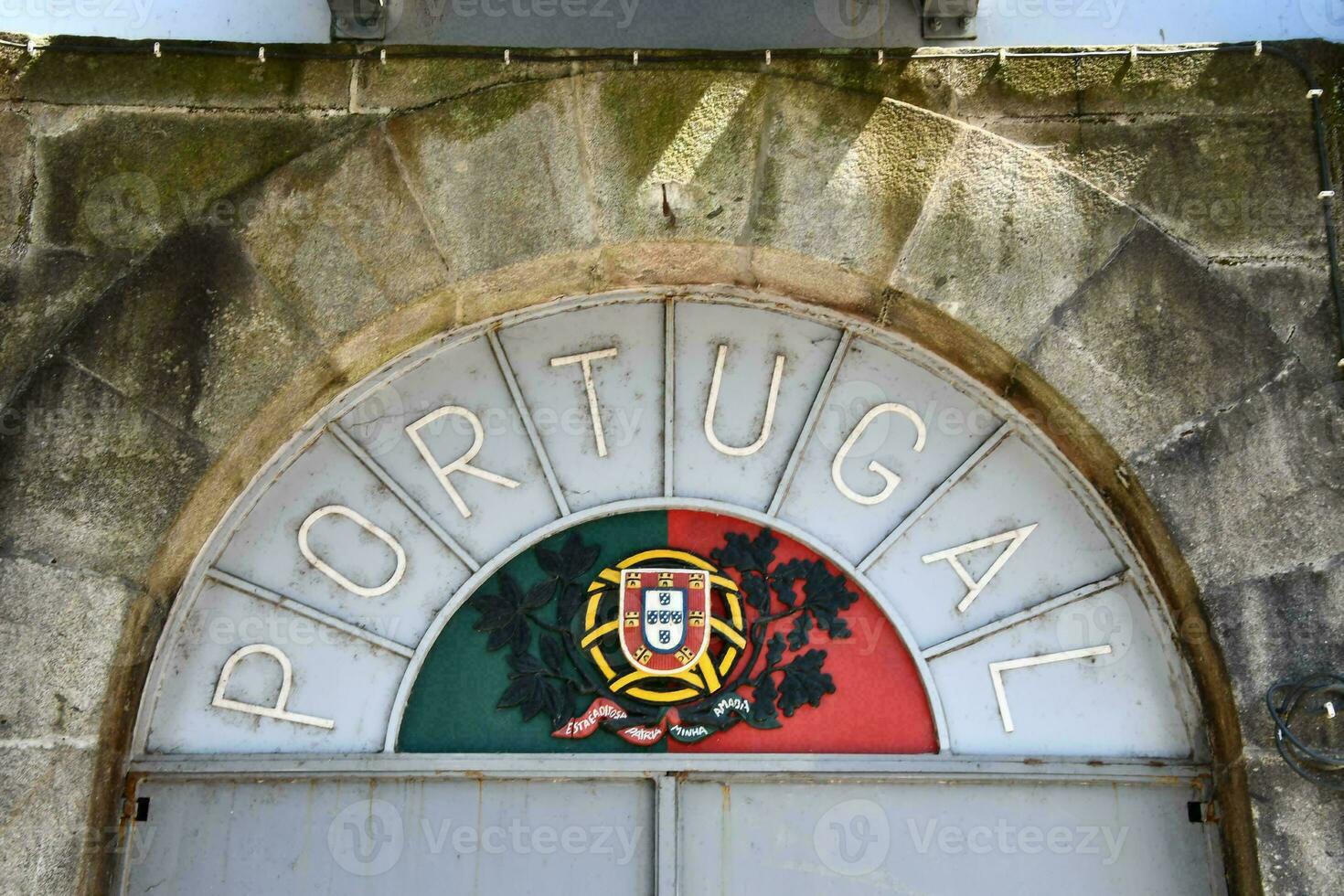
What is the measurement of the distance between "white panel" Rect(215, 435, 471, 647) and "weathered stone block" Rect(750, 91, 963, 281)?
2.17m

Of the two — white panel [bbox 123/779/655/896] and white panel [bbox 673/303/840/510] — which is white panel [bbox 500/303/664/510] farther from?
white panel [bbox 123/779/655/896]

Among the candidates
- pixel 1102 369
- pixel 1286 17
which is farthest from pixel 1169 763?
pixel 1286 17

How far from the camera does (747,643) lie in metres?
6.97

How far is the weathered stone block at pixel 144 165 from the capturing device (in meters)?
6.98

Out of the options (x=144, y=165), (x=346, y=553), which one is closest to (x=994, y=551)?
(x=346, y=553)

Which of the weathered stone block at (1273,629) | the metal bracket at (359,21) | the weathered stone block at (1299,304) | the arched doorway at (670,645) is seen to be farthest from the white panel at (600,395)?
the weathered stone block at (1299,304)

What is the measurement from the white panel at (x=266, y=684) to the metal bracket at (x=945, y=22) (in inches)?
158

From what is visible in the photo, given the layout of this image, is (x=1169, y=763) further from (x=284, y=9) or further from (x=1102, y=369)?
(x=284, y=9)

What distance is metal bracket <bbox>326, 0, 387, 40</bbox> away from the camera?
24.1 ft

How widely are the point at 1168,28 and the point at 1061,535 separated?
8.60ft

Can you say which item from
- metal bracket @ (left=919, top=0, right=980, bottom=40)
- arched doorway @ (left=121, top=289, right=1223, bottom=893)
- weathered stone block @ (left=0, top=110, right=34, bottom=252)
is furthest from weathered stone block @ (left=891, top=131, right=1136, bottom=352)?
weathered stone block @ (left=0, top=110, right=34, bottom=252)

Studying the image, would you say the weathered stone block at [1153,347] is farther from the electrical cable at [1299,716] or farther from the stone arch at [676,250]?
the electrical cable at [1299,716]

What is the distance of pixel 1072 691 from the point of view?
272 inches

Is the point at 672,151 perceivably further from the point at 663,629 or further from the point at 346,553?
the point at 346,553
